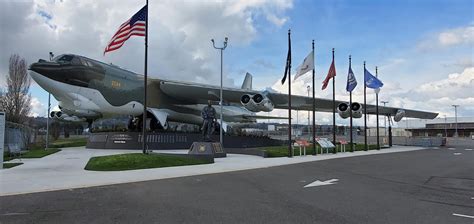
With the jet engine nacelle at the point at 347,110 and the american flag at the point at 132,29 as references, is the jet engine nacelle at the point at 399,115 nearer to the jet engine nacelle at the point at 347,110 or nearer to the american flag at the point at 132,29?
the jet engine nacelle at the point at 347,110

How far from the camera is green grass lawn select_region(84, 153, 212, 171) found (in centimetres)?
1666

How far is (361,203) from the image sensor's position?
28.9ft

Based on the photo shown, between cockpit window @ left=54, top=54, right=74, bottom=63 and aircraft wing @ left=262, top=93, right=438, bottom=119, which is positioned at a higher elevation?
cockpit window @ left=54, top=54, right=74, bottom=63

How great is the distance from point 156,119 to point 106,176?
20685 millimetres

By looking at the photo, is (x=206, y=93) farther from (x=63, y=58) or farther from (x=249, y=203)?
(x=249, y=203)

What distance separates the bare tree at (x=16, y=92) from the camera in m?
44.5

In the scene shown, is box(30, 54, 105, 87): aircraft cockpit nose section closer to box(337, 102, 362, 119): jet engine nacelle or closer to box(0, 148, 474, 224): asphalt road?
box(0, 148, 474, 224): asphalt road

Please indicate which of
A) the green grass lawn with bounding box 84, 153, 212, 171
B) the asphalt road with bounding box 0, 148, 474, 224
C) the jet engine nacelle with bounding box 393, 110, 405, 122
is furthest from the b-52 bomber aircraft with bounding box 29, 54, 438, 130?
the asphalt road with bounding box 0, 148, 474, 224

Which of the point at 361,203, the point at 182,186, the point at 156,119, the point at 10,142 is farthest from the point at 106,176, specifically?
the point at 156,119

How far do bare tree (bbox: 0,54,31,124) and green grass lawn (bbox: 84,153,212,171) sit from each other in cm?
3182

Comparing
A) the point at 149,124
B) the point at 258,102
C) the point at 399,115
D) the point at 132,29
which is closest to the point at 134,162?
the point at 132,29

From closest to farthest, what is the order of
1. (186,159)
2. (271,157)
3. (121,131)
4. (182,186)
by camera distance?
1. (182,186)
2. (186,159)
3. (271,157)
4. (121,131)

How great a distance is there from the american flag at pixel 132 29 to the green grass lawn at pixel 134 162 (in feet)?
18.8

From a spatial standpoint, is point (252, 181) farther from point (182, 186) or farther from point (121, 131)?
point (121, 131)
